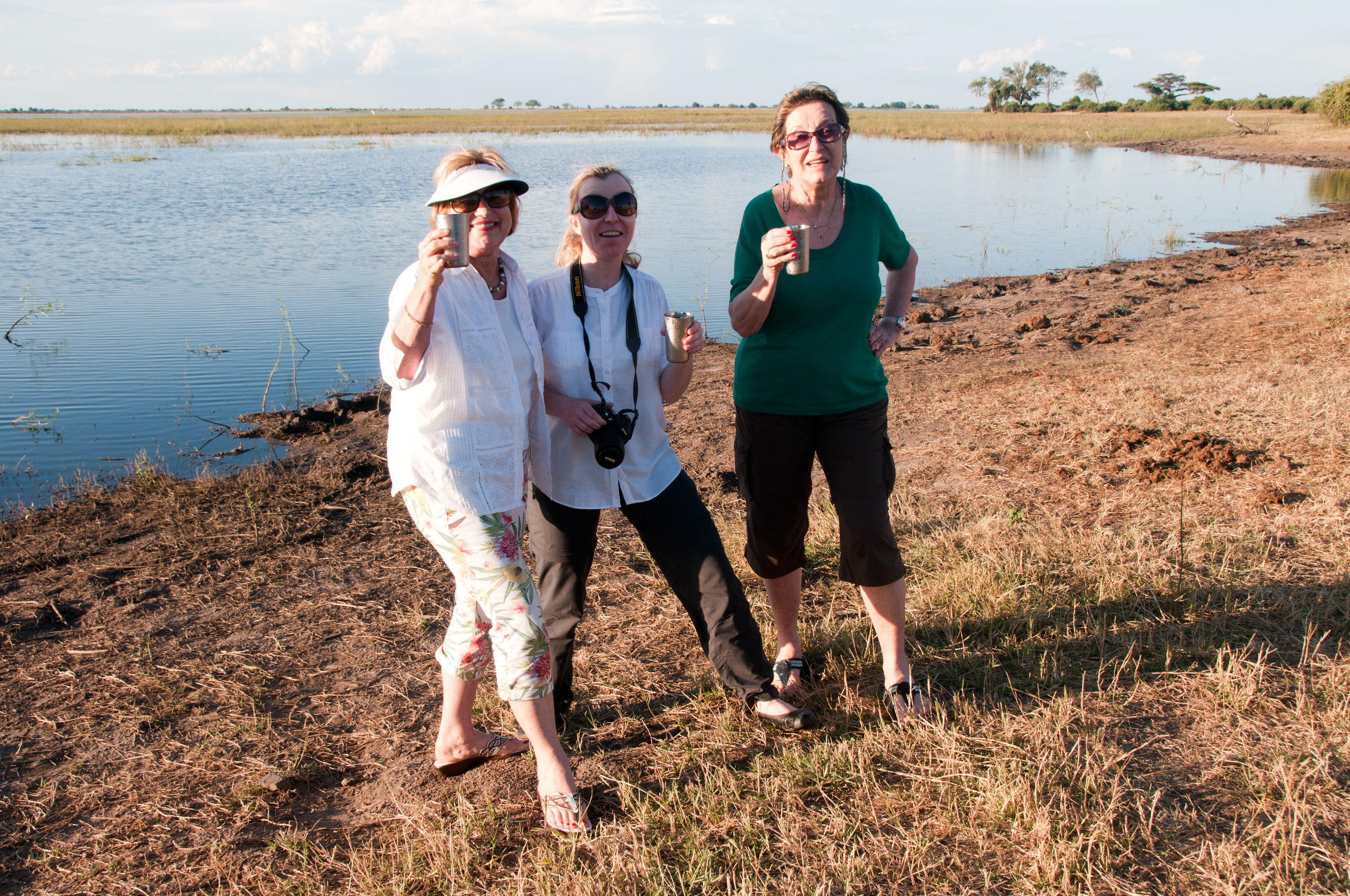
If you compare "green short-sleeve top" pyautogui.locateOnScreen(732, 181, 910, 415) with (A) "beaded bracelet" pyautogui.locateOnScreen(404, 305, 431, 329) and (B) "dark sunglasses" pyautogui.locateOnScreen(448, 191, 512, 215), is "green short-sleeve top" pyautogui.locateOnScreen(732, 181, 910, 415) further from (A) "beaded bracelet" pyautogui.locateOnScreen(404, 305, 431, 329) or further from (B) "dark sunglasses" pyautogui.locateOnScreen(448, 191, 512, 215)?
(A) "beaded bracelet" pyautogui.locateOnScreen(404, 305, 431, 329)

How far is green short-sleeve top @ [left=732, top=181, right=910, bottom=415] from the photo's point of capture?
2.71 metres

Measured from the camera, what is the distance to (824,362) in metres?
2.74

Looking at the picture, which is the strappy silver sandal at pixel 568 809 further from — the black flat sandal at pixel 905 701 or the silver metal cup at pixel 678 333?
the silver metal cup at pixel 678 333

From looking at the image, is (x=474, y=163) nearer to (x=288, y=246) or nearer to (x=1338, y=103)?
(x=288, y=246)

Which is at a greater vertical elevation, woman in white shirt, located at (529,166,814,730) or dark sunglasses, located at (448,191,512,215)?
dark sunglasses, located at (448,191,512,215)

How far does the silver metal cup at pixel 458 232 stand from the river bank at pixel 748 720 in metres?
1.57

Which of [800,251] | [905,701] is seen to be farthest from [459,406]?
[905,701]

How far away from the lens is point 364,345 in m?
9.73

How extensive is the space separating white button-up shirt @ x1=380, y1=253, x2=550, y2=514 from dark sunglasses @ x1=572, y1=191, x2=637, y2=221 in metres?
0.47

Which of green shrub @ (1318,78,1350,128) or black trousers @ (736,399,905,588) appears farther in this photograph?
green shrub @ (1318,78,1350,128)

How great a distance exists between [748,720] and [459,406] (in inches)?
58.0

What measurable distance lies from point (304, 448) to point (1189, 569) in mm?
5948

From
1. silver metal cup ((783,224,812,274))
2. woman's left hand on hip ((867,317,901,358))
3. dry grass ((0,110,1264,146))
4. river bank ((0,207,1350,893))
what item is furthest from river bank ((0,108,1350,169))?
silver metal cup ((783,224,812,274))

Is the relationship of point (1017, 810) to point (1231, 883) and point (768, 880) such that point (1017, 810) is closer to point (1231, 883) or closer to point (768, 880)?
point (1231, 883)
